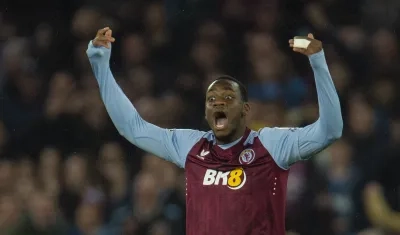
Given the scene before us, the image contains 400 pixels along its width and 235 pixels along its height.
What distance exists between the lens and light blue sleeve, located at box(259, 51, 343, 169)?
356 centimetres

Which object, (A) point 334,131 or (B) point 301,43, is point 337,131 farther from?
(B) point 301,43

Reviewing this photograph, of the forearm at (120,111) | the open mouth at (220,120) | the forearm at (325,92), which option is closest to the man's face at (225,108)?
the open mouth at (220,120)

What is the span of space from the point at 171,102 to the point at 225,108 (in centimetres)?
300

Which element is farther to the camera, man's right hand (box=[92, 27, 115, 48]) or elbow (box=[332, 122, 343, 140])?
man's right hand (box=[92, 27, 115, 48])

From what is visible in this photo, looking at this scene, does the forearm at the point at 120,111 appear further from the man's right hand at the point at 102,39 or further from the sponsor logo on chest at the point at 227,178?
the sponsor logo on chest at the point at 227,178

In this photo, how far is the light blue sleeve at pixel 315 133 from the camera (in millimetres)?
3564

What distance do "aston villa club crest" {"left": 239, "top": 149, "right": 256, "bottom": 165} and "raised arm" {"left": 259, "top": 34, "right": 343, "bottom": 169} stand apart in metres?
0.07

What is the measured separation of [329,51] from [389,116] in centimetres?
75

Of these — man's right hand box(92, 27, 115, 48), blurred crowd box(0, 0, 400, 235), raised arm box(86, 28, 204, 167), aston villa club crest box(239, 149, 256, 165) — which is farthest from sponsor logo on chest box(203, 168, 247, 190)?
blurred crowd box(0, 0, 400, 235)

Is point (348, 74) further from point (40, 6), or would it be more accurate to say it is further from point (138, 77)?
point (40, 6)

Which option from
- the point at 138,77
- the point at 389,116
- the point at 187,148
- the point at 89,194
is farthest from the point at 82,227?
the point at 187,148

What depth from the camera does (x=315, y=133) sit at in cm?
369


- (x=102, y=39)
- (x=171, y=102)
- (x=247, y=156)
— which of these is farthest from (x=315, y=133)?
(x=171, y=102)

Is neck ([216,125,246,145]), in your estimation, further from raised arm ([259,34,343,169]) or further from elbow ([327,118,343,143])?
elbow ([327,118,343,143])
